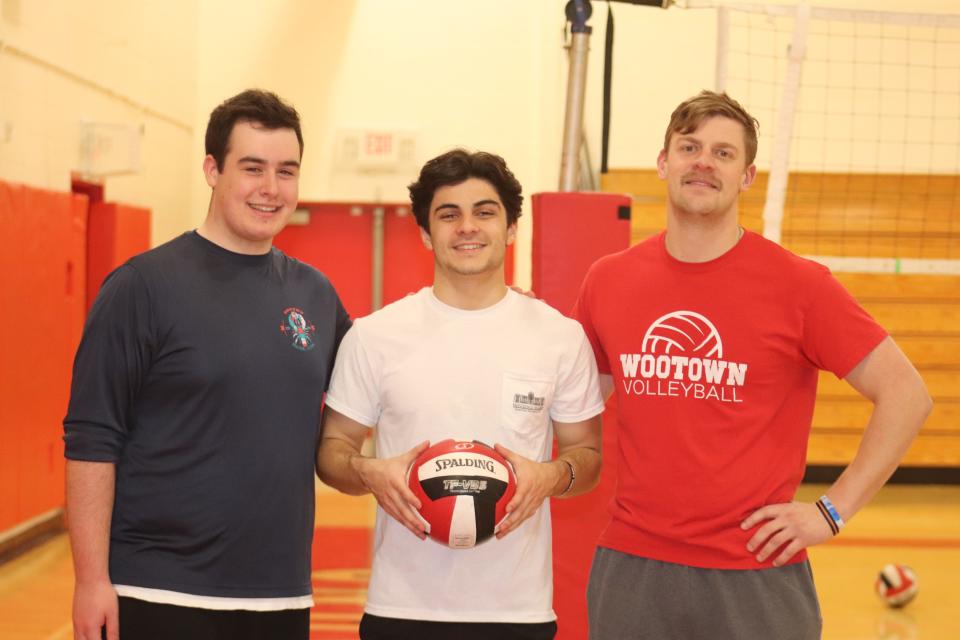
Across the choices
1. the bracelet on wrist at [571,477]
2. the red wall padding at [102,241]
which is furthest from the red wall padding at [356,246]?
the bracelet on wrist at [571,477]

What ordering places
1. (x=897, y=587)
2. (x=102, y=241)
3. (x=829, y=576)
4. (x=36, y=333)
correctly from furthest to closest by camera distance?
(x=102, y=241)
(x=36, y=333)
(x=829, y=576)
(x=897, y=587)

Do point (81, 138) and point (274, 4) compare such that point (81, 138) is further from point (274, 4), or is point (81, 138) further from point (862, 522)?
point (862, 522)

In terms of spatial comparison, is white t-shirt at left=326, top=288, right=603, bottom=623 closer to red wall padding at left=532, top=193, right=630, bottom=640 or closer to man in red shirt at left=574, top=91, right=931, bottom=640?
man in red shirt at left=574, top=91, right=931, bottom=640

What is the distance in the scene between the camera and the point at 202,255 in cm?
230

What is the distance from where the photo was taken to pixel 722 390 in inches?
92.0

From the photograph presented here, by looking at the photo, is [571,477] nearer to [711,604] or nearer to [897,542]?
[711,604]

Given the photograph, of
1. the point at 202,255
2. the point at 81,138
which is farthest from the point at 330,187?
the point at 202,255

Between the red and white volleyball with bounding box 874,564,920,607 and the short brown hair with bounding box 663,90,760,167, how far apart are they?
12.2 ft

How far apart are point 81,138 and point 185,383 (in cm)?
568

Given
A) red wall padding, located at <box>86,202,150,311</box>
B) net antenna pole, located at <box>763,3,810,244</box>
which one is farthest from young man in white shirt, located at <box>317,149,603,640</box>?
red wall padding, located at <box>86,202,150,311</box>

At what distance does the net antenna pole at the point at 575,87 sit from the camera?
4316 millimetres

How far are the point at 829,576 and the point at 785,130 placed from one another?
3.00m

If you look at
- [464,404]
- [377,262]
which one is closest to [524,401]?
[464,404]

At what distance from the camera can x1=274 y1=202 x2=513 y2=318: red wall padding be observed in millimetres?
9906
